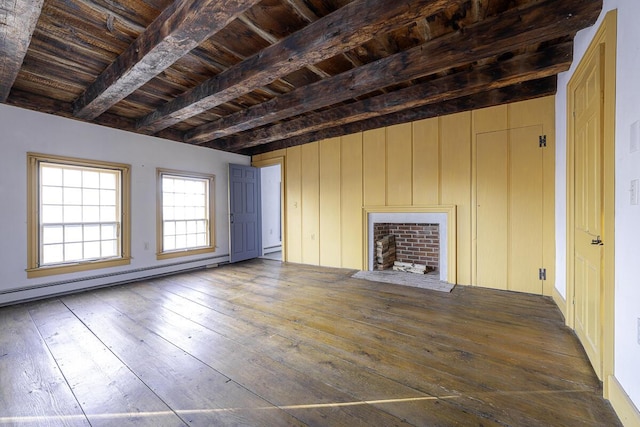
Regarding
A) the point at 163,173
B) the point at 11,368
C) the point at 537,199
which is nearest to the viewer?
the point at 11,368

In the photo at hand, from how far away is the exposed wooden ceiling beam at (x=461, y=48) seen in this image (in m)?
1.96

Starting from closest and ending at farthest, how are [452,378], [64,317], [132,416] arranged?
[132,416] → [452,378] → [64,317]

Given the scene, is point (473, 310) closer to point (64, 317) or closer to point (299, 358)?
point (299, 358)

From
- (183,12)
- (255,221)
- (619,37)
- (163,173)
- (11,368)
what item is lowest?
(11,368)

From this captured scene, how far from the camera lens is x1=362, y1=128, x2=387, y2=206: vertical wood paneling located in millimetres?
4539

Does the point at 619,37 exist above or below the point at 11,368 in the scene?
above

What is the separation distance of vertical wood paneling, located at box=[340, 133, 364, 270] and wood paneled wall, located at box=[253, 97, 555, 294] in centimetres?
2

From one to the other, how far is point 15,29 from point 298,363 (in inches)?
127

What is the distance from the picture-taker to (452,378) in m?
1.80

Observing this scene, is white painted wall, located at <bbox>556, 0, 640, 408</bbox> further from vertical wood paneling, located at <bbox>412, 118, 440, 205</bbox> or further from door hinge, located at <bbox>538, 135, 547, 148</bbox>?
vertical wood paneling, located at <bbox>412, 118, 440, 205</bbox>

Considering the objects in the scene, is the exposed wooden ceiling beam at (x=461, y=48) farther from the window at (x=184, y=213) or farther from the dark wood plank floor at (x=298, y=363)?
the window at (x=184, y=213)

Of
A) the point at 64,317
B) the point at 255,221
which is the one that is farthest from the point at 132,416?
the point at 255,221

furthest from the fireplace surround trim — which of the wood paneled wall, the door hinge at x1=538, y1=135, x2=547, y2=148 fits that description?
the door hinge at x1=538, y1=135, x2=547, y2=148

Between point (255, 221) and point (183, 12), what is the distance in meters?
4.76
